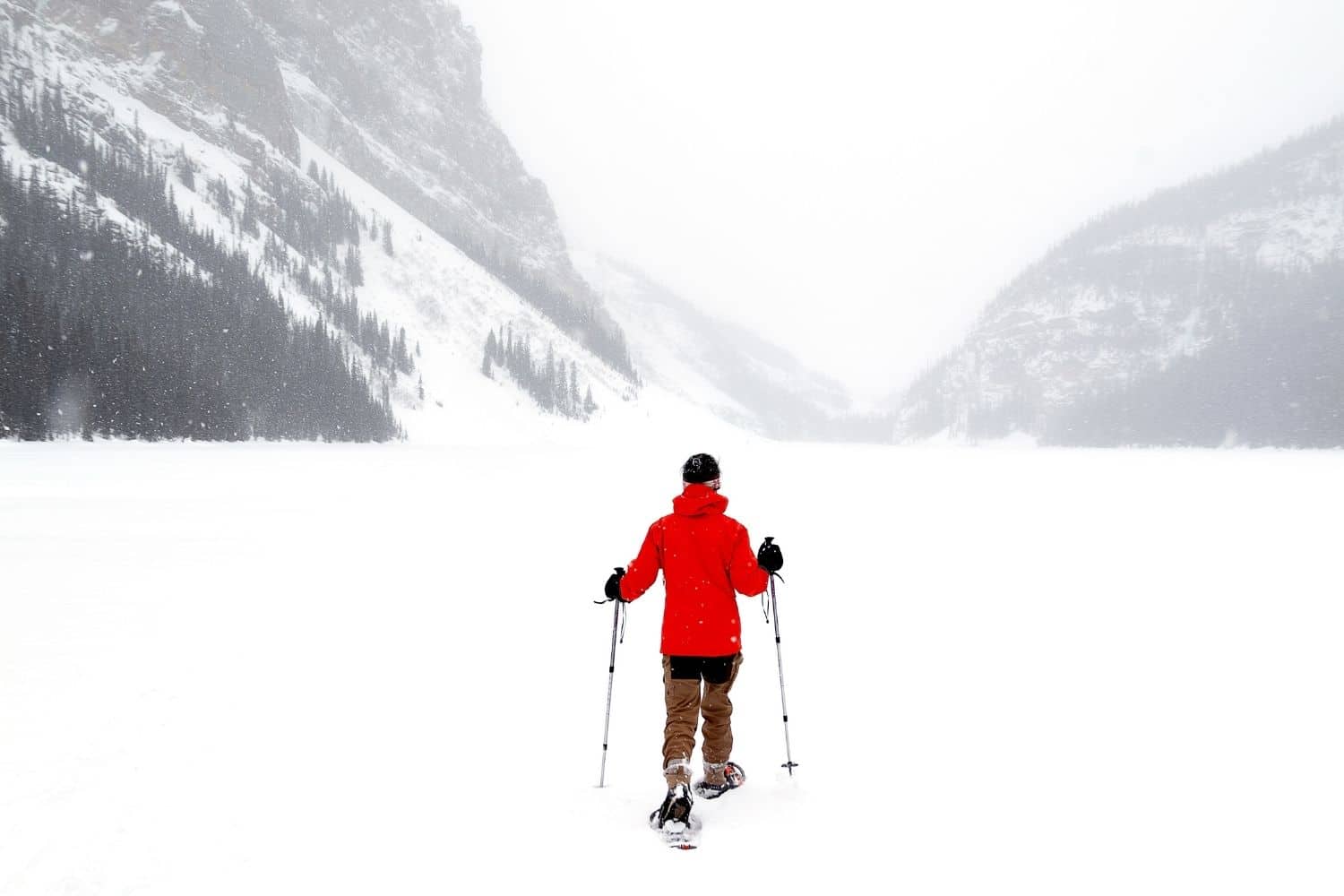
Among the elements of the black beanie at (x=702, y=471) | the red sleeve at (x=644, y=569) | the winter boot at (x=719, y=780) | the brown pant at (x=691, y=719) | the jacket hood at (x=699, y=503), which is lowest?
the winter boot at (x=719, y=780)

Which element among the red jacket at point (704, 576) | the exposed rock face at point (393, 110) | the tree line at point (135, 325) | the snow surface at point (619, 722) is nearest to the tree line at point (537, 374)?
the tree line at point (135, 325)

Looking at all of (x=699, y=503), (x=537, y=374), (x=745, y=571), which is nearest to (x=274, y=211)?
(x=537, y=374)

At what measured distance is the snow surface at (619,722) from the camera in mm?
4332

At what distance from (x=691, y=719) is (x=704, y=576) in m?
0.98

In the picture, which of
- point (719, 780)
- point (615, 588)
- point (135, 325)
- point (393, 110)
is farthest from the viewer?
point (393, 110)

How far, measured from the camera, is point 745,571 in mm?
4922

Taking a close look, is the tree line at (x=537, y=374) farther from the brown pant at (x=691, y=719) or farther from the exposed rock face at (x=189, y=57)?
the brown pant at (x=691, y=719)

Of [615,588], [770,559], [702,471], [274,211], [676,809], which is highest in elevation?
[274,211]

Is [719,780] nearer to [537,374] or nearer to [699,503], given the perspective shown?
[699,503]

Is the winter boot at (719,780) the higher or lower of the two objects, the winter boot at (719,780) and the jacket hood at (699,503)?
the lower

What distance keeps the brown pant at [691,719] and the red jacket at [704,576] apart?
212 millimetres

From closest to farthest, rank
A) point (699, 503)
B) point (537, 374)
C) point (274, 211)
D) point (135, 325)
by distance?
point (699, 503), point (135, 325), point (274, 211), point (537, 374)

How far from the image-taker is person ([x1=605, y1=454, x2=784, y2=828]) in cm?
494

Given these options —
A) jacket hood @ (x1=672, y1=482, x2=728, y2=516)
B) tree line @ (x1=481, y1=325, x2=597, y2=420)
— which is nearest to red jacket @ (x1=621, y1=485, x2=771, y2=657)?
jacket hood @ (x1=672, y1=482, x2=728, y2=516)
